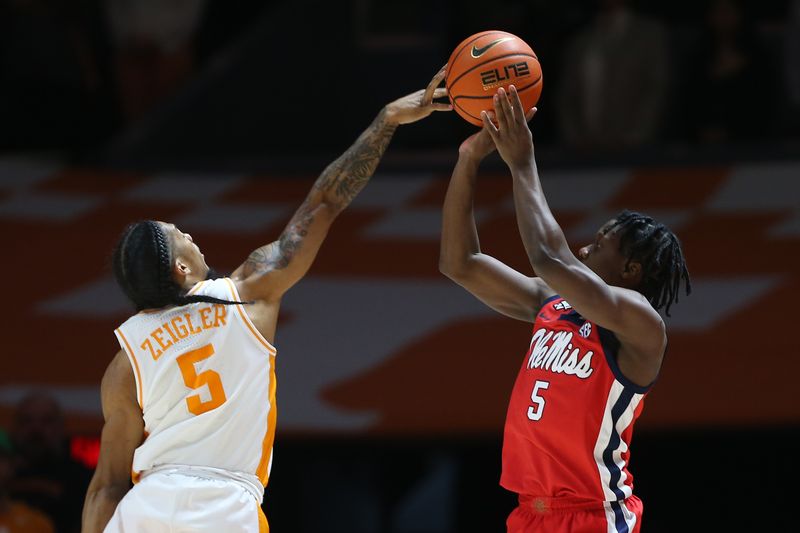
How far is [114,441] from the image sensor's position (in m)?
3.92

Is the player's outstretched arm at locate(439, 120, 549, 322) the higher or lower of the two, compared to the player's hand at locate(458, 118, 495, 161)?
lower

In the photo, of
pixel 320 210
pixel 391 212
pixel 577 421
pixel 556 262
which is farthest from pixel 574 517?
pixel 391 212

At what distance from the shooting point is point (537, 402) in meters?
3.88

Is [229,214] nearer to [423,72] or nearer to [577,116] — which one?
[423,72]

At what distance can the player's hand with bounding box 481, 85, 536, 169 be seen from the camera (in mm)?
3730

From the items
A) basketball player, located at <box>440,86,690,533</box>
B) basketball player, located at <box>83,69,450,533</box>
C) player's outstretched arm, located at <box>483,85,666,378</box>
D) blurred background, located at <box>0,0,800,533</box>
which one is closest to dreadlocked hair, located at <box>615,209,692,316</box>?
basketball player, located at <box>440,86,690,533</box>

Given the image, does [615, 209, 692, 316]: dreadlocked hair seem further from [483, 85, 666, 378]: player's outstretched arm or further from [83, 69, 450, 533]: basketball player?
[83, 69, 450, 533]: basketball player

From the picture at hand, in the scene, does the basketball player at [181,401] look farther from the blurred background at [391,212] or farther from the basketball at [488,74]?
the blurred background at [391,212]

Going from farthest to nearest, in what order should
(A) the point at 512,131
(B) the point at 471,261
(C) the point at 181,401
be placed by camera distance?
(B) the point at 471,261
(C) the point at 181,401
(A) the point at 512,131

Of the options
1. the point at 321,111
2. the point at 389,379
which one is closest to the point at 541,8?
the point at 321,111

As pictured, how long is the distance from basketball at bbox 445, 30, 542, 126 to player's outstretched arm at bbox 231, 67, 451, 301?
0.14 m

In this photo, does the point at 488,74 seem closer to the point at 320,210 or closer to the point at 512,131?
the point at 512,131

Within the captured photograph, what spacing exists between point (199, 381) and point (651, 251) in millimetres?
1385

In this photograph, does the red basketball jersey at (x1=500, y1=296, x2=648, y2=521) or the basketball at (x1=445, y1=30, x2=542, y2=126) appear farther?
the basketball at (x1=445, y1=30, x2=542, y2=126)
